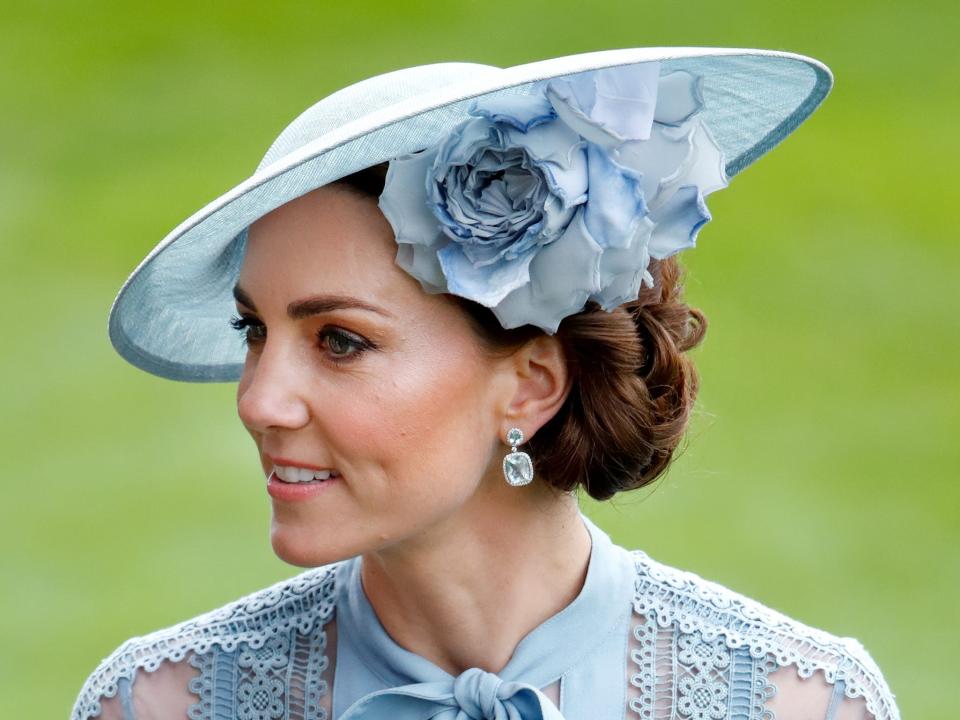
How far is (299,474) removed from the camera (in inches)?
85.0

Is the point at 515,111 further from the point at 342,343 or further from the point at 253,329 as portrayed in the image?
the point at 253,329

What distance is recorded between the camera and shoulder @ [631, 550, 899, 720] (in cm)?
244

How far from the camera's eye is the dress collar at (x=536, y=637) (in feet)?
7.73

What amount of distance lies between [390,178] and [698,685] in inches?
36.3

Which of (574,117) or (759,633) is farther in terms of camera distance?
(759,633)

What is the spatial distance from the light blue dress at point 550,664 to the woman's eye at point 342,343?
0.48 m

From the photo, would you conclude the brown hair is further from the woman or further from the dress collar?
the dress collar

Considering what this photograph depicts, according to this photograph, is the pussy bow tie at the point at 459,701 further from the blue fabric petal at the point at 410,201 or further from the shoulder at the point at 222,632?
the blue fabric petal at the point at 410,201

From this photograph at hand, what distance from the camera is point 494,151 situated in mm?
2043

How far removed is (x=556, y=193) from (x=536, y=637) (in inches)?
27.8

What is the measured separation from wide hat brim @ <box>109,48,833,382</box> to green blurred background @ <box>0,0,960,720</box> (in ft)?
8.59

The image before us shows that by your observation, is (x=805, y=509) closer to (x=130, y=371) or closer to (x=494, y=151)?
(x=130, y=371)

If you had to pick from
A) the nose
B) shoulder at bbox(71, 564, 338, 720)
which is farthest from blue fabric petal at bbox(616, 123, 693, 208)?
shoulder at bbox(71, 564, 338, 720)

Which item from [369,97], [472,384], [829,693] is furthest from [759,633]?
[369,97]
